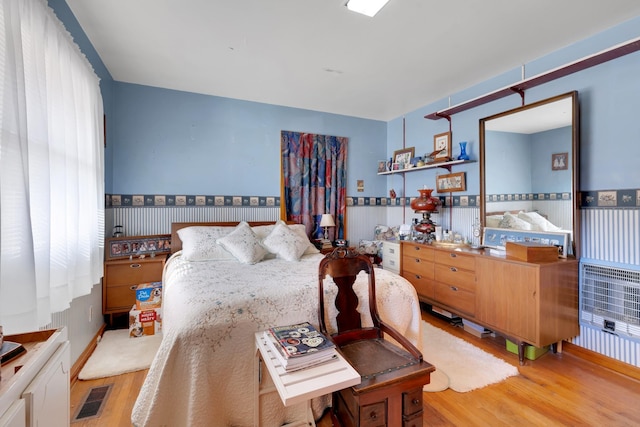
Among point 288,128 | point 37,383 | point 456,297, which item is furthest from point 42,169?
point 456,297

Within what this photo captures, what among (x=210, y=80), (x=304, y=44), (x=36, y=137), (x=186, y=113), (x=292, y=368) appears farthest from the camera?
(x=186, y=113)

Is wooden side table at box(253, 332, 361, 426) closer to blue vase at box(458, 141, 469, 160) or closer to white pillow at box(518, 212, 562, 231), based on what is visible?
white pillow at box(518, 212, 562, 231)

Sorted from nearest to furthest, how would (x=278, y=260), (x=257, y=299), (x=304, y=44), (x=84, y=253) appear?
(x=257, y=299), (x=84, y=253), (x=304, y=44), (x=278, y=260)

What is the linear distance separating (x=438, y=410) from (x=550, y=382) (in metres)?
0.98

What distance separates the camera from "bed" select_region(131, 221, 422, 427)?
1418 mm

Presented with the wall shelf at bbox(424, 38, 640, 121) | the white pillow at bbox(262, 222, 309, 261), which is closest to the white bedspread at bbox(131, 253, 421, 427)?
the white pillow at bbox(262, 222, 309, 261)

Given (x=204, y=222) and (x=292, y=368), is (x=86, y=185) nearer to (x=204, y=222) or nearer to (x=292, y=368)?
(x=204, y=222)

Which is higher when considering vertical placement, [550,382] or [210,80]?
[210,80]

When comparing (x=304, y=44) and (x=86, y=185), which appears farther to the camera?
(x=304, y=44)

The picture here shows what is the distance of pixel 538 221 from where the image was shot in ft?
8.71

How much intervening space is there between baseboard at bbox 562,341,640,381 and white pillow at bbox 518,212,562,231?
102cm

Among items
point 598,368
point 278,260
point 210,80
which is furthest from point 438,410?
point 210,80

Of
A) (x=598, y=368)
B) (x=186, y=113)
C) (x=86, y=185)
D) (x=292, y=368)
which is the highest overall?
(x=186, y=113)

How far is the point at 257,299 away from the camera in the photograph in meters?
1.67
